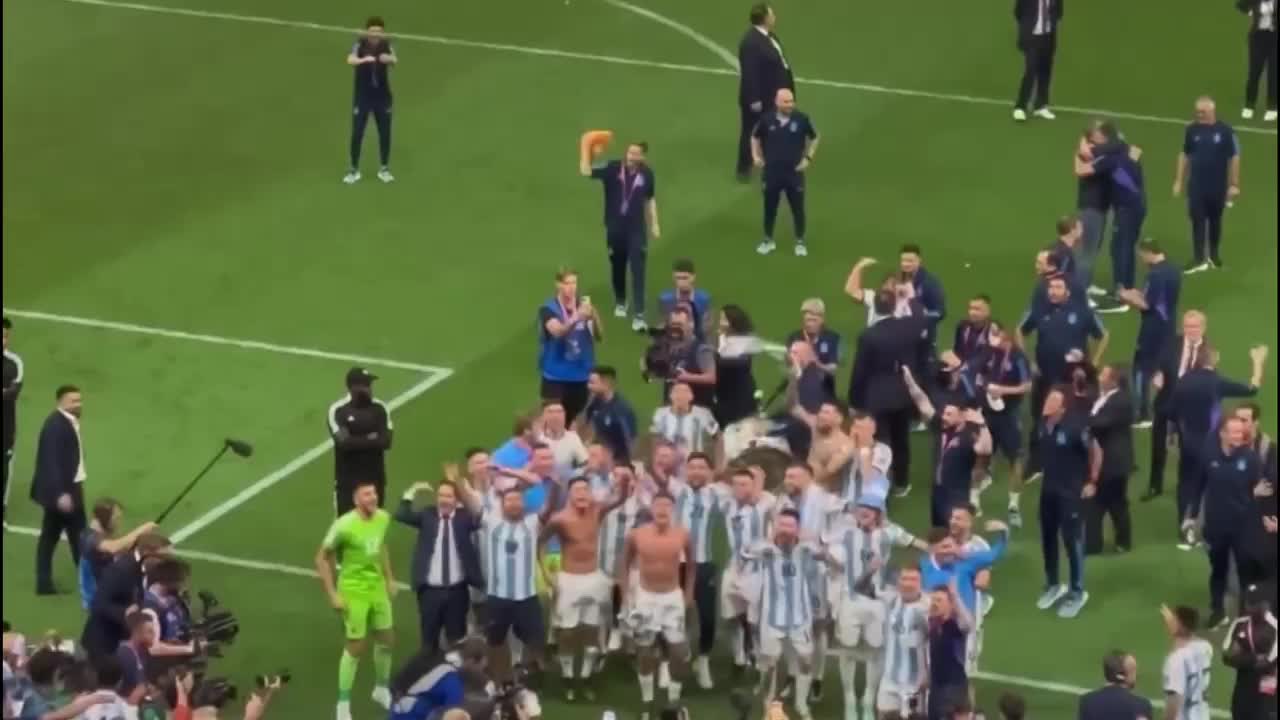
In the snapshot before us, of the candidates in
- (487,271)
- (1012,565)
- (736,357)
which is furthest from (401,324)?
(1012,565)

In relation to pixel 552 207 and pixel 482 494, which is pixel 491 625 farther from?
pixel 552 207

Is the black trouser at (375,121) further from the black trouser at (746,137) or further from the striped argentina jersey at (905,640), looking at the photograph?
the striped argentina jersey at (905,640)

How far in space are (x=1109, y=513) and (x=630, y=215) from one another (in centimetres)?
606

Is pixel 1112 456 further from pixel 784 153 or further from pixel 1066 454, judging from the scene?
pixel 784 153

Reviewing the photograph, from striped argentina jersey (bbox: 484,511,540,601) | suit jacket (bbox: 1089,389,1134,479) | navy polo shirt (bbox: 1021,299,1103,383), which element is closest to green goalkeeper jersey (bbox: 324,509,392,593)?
striped argentina jersey (bbox: 484,511,540,601)

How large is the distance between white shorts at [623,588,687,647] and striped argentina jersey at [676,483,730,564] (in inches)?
22.3

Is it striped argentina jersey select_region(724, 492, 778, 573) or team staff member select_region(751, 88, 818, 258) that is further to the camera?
team staff member select_region(751, 88, 818, 258)

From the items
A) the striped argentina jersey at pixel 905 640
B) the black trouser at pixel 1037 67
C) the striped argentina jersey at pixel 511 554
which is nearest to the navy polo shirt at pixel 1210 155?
the black trouser at pixel 1037 67

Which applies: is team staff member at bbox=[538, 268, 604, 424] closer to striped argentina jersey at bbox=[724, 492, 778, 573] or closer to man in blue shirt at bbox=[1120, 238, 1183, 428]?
striped argentina jersey at bbox=[724, 492, 778, 573]

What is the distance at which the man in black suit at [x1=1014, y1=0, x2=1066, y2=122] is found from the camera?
34375 millimetres

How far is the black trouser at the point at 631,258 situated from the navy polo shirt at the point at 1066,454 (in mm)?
6538

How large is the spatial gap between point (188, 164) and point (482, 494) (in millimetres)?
13958

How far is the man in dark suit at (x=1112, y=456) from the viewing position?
75.6 feet

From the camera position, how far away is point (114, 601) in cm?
2066
